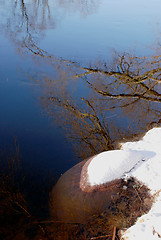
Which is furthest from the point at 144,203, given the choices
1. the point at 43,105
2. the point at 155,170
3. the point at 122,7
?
the point at 122,7

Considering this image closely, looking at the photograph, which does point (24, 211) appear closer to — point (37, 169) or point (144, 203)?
point (37, 169)

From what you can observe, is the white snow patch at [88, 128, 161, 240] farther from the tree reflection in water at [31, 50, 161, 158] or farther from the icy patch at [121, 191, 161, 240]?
the tree reflection in water at [31, 50, 161, 158]

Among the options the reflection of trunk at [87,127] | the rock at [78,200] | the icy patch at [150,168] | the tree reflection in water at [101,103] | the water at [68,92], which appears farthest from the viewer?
the tree reflection in water at [101,103]

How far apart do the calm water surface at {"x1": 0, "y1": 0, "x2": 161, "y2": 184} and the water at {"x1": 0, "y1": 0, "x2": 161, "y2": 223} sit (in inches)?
0.9

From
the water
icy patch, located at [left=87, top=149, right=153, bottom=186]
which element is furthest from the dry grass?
the water

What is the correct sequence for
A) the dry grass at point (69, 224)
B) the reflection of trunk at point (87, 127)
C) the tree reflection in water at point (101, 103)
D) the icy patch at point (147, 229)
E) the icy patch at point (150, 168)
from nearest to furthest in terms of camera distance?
the icy patch at point (147, 229), the dry grass at point (69, 224), the icy patch at point (150, 168), the reflection of trunk at point (87, 127), the tree reflection in water at point (101, 103)

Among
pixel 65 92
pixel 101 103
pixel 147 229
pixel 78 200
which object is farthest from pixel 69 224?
pixel 65 92

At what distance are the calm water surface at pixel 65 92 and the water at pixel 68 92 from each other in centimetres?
2

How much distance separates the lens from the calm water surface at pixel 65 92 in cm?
588

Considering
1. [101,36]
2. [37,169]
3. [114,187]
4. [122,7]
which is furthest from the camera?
[122,7]

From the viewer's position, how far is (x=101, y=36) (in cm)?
1305

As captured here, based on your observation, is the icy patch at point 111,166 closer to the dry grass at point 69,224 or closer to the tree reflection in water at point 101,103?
the dry grass at point 69,224

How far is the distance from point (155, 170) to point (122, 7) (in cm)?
2045

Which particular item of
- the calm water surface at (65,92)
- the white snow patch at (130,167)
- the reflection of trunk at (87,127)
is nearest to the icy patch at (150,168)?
the white snow patch at (130,167)
